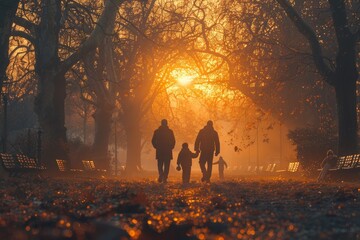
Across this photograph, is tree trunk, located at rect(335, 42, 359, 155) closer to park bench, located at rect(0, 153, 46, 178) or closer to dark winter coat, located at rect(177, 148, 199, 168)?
dark winter coat, located at rect(177, 148, 199, 168)

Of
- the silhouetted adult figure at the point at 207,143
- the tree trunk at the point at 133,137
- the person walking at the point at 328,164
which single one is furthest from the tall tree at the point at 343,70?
the tree trunk at the point at 133,137

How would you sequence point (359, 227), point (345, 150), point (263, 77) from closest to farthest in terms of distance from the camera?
1. point (359, 227)
2. point (345, 150)
3. point (263, 77)

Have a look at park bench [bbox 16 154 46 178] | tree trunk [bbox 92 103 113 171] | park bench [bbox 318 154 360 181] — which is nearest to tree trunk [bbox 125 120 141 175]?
tree trunk [bbox 92 103 113 171]

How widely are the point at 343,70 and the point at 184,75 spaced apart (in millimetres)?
25594

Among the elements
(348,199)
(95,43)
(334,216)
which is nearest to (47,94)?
(95,43)

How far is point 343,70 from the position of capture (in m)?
25.7

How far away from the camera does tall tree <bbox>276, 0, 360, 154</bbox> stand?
83.4 ft

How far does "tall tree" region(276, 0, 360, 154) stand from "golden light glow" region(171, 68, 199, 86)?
22399 mm

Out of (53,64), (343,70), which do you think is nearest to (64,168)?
(53,64)

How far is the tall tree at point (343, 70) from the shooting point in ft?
83.4

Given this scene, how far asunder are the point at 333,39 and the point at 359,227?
29819 mm

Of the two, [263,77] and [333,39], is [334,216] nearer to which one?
[263,77]

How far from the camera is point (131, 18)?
44.5 meters

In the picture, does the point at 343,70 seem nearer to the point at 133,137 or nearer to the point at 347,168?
the point at 347,168
